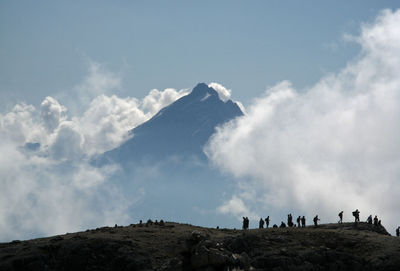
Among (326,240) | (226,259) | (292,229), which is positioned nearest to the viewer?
(226,259)

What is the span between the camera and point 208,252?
57.9 metres

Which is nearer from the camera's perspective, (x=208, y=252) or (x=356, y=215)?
(x=208, y=252)

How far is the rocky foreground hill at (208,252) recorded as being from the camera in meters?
59.2

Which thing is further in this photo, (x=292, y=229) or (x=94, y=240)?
(x=292, y=229)

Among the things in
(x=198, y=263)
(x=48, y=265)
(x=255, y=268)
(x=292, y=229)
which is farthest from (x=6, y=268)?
(x=292, y=229)

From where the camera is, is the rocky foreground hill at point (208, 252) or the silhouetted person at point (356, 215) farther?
the silhouetted person at point (356, 215)

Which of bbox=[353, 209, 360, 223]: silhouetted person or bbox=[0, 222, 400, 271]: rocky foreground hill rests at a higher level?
bbox=[353, 209, 360, 223]: silhouetted person

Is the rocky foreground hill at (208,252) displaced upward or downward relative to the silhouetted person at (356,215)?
downward

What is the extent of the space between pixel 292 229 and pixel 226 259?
16.2 meters

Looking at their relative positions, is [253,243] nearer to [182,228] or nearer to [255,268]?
[255,268]

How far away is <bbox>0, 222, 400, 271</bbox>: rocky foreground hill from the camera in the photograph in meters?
59.2

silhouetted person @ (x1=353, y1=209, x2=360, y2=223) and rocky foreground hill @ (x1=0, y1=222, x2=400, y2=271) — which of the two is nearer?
rocky foreground hill @ (x1=0, y1=222, x2=400, y2=271)

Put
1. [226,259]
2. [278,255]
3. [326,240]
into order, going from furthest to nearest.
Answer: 1. [326,240]
2. [278,255]
3. [226,259]

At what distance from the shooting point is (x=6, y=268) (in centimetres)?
5928
